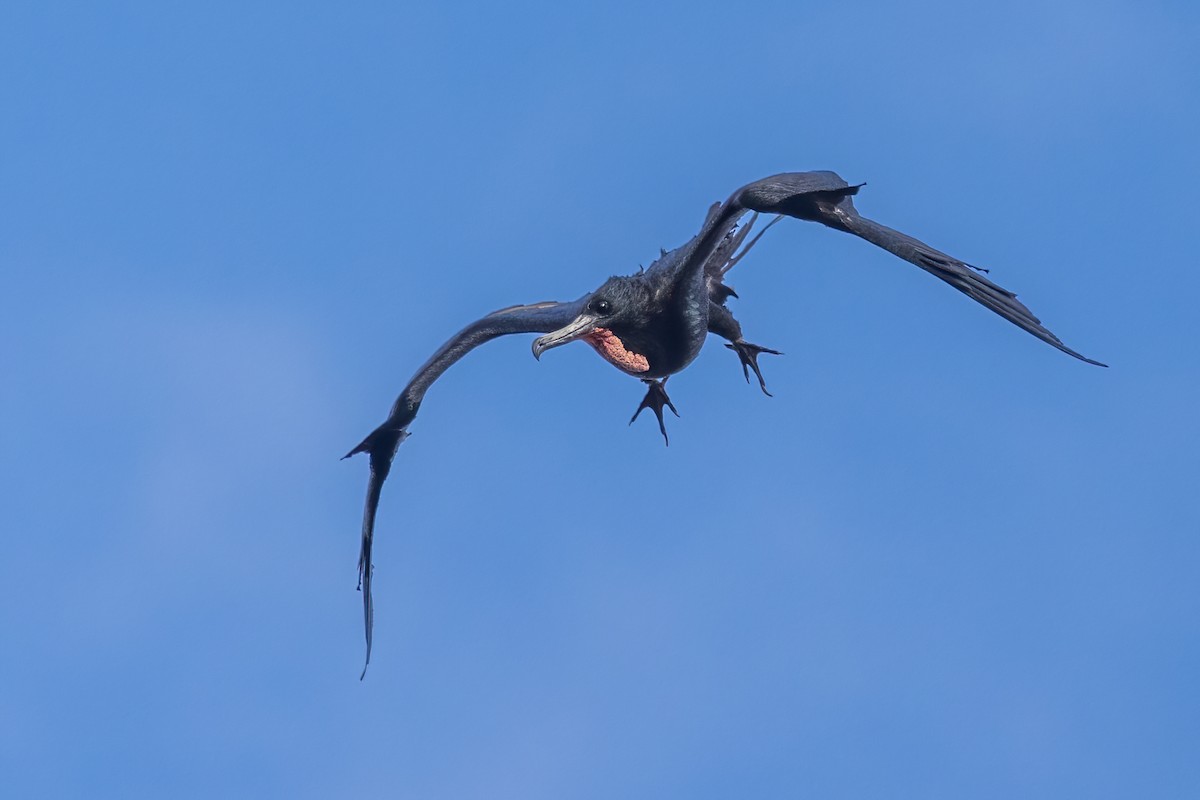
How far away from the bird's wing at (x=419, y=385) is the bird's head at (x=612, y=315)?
0.25 m

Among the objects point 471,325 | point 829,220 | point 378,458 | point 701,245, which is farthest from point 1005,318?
point 378,458

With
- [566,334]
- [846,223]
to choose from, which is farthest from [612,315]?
[846,223]

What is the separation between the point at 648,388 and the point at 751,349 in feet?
4.37

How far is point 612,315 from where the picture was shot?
18.3 meters

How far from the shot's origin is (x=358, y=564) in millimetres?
21422

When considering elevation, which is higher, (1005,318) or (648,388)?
(648,388)

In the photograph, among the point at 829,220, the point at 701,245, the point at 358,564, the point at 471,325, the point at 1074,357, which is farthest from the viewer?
the point at 358,564

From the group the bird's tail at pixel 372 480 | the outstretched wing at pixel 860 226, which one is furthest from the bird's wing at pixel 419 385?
the outstretched wing at pixel 860 226

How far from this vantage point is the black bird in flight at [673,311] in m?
16.1

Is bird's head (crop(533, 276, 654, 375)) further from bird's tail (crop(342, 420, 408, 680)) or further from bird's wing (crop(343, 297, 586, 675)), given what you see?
bird's tail (crop(342, 420, 408, 680))

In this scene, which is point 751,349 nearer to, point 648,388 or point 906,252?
point 648,388

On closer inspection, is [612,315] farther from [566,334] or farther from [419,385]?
[419,385]

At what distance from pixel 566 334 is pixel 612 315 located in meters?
0.56

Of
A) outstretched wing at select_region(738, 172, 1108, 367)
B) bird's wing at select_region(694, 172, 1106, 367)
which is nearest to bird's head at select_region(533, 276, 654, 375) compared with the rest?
bird's wing at select_region(694, 172, 1106, 367)
